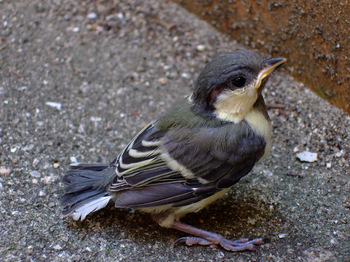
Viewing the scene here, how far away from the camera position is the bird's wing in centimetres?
296

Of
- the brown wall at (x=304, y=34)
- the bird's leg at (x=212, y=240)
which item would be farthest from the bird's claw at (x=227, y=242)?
the brown wall at (x=304, y=34)

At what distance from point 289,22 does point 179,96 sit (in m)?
1.24

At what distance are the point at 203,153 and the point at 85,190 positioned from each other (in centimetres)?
90

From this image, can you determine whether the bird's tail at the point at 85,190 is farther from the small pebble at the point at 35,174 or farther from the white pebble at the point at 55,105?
the white pebble at the point at 55,105

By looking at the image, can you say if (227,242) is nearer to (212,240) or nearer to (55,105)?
(212,240)

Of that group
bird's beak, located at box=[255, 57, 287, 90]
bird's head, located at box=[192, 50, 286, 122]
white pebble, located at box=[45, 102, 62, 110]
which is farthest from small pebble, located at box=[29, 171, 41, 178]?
bird's beak, located at box=[255, 57, 287, 90]

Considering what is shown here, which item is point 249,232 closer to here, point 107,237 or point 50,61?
point 107,237

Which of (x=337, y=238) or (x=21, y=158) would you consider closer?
(x=337, y=238)

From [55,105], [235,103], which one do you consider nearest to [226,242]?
[235,103]

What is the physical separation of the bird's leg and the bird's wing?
243 millimetres

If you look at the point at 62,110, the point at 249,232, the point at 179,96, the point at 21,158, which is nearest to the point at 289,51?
the point at 179,96

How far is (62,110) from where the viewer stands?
4.21m

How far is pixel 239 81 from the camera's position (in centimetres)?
291

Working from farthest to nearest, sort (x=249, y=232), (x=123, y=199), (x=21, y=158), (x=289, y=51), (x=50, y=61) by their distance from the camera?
1. (x=50, y=61)
2. (x=289, y=51)
3. (x=21, y=158)
4. (x=249, y=232)
5. (x=123, y=199)
